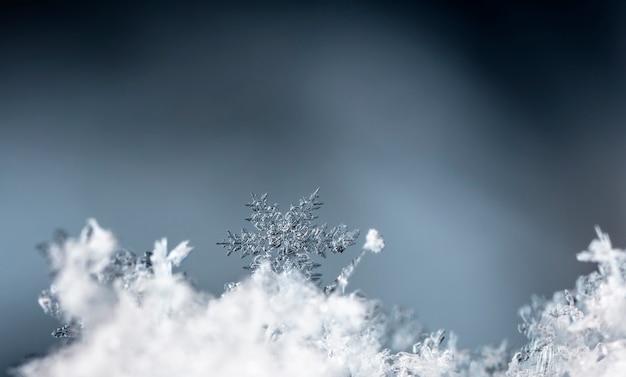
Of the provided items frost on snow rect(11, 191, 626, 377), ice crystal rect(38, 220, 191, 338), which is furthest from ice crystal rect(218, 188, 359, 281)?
ice crystal rect(38, 220, 191, 338)

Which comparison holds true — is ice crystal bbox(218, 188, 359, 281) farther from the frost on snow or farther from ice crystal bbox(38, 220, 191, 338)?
ice crystal bbox(38, 220, 191, 338)

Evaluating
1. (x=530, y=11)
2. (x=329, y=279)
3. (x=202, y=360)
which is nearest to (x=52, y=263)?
(x=202, y=360)

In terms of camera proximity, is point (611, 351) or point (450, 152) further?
point (450, 152)

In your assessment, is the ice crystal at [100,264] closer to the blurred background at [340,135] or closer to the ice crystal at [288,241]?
the ice crystal at [288,241]

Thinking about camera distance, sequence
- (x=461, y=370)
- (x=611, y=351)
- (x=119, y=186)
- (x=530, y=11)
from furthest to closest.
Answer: (x=530, y=11)
(x=119, y=186)
(x=461, y=370)
(x=611, y=351)

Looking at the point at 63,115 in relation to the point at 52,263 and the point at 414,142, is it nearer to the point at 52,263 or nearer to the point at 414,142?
the point at 52,263

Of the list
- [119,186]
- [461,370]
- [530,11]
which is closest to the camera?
[461,370]

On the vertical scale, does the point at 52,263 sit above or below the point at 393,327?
below

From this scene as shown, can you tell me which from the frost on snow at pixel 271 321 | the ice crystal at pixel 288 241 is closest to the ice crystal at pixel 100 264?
the frost on snow at pixel 271 321
